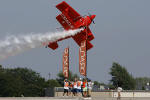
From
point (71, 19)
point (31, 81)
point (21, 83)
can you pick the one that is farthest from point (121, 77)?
point (71, 19)

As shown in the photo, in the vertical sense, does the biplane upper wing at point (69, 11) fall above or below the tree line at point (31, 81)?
above

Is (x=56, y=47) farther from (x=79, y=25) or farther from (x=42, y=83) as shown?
(x=42, y=83)

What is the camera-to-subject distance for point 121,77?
112562 mm

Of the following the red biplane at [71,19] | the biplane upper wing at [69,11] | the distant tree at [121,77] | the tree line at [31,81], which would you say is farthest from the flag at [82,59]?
the distant tree at [121,77]

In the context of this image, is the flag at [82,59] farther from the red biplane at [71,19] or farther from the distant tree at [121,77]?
the distant tree at [121,77]

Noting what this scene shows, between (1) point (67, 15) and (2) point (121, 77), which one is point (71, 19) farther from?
(2) point (121, 77)

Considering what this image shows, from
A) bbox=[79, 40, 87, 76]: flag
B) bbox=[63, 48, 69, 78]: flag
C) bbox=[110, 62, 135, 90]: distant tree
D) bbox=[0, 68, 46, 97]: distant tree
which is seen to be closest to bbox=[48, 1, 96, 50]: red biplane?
bbox=[63, 48, 69, 78]: flag

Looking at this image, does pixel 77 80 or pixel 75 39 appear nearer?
pixel 77 80

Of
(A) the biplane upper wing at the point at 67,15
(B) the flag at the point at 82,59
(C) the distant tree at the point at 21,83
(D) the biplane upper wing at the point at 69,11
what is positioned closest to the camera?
(B) the flag at the point at 82,59

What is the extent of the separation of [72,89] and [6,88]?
33919 mm

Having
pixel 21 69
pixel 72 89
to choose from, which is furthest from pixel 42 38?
pixel 21 69

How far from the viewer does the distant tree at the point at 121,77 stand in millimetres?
110350

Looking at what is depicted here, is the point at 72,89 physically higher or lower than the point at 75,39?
lower

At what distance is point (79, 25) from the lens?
51219mm
